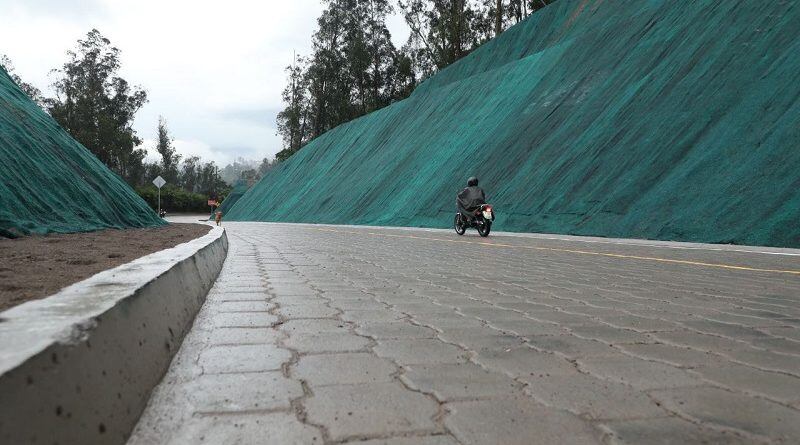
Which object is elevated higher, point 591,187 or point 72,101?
point 72,101

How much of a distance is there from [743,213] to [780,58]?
5465mm

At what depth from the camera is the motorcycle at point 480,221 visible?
16.0 m

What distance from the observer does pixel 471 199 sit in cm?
1695

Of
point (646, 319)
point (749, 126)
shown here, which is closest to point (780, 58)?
point (749, 126)

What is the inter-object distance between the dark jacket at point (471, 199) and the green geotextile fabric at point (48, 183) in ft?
27.0

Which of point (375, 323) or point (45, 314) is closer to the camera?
point (45, 314)

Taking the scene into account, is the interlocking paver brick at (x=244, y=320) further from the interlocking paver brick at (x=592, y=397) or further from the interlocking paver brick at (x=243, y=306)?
the interlocking paver brick at (x=592, y=397)

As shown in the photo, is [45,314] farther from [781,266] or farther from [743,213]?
[743,213]

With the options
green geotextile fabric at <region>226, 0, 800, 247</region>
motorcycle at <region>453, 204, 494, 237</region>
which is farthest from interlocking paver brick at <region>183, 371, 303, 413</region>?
motorcycle at <region>453, 204, 494, 237</region>

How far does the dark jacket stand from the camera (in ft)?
55.5

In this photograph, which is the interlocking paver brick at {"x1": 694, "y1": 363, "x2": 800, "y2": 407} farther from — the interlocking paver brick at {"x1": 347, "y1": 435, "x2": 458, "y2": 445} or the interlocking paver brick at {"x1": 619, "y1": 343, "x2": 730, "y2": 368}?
the interlocking paver brick at {"x1": 347, "y1": 435, "x2": 458, "y2": 445}

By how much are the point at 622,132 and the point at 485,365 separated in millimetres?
17729

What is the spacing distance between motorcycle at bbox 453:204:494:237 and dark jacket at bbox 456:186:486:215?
0.23 m

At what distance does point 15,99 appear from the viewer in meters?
12.8
